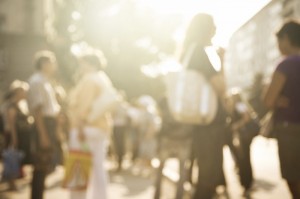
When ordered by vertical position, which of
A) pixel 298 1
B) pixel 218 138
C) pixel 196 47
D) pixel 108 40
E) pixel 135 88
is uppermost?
pixel 298 1

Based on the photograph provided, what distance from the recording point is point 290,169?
13.0ft

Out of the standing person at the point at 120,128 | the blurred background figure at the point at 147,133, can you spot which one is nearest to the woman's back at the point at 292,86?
the blurred background figure at the point at 147,133

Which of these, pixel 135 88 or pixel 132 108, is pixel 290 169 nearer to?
pixel 132 108

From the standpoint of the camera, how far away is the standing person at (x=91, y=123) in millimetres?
5219

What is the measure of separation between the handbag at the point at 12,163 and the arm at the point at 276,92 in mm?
5488

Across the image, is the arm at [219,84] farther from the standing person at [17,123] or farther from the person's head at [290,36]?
the standing person at [17,123]

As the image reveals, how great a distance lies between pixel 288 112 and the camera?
13.3 feet

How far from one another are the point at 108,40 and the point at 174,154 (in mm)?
32536

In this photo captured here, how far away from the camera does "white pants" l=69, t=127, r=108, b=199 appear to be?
5.22 meters

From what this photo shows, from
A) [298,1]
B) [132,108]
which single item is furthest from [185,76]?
[298,1]

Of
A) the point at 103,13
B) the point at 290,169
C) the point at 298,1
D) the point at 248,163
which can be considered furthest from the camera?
the point at 298,1

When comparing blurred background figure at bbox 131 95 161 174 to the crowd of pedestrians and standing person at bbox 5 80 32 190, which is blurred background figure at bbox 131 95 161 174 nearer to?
the crowd of pedestrians

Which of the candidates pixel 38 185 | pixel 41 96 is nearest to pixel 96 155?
pixel 38 185

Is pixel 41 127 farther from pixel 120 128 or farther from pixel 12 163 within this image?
pixel 120 128
